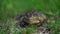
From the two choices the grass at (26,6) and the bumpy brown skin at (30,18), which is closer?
the bumpy brown skin at (30,18)

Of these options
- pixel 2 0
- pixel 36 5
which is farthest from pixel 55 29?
pixel 2 0

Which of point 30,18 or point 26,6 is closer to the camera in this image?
point 30,18

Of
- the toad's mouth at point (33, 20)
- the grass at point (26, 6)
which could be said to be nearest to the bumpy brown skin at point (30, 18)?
the toad's mouth at point (33, 20)

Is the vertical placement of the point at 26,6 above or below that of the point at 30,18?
above

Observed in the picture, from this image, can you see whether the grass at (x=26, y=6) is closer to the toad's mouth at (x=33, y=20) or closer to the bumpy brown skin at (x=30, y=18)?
the bumpy brown skin at (x=30, y=18)

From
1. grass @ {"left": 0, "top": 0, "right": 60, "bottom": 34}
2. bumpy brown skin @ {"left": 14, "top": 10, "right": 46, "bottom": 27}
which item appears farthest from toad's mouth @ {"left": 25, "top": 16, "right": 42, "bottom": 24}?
grass @ {"left": 0, "top": 0, "right": 60, "bottom": 34}

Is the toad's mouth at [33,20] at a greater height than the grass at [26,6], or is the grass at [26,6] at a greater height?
the grass at [26,6]

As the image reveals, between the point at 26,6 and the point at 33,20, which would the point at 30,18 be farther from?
the point at 26,6

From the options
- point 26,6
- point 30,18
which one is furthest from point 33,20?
point 26,6

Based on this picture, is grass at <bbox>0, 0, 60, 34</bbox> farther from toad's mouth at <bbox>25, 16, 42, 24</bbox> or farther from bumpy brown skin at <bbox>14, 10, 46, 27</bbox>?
toad's mouth at <bbox>25, 16, 42, 24</bbox>
